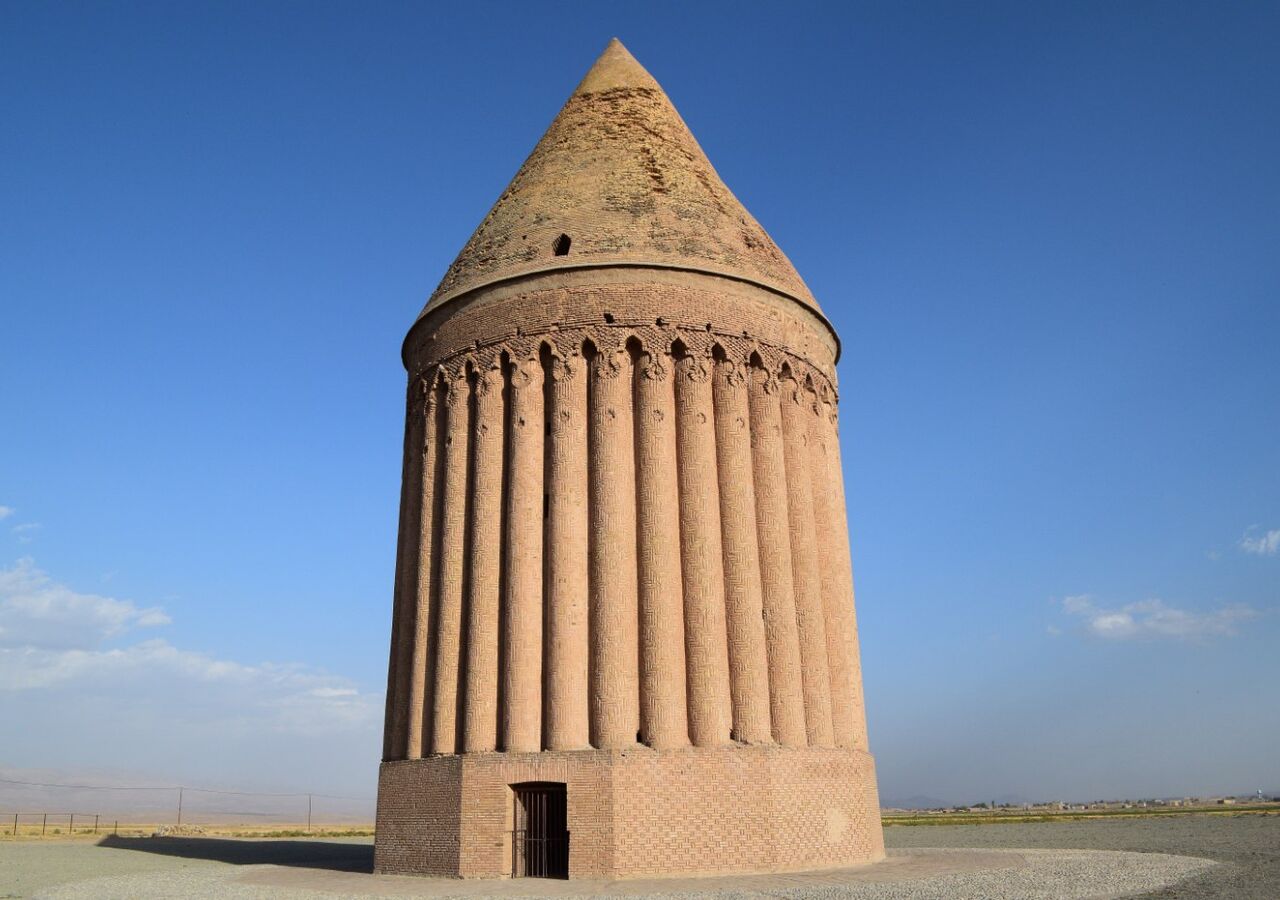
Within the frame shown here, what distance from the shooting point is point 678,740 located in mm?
14234

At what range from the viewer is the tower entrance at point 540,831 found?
1404 cm

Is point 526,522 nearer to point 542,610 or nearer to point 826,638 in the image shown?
point 542,610

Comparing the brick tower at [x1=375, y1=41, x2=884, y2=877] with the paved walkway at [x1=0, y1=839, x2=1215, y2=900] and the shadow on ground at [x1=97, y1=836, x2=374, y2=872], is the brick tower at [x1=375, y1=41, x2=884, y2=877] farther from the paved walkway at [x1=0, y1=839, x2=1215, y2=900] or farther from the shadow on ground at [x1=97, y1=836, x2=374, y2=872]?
the shadow on ground at [x1=97, y1=836, x2=374, y2=872]

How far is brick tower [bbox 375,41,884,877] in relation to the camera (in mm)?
14094

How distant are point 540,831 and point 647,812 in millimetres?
1667

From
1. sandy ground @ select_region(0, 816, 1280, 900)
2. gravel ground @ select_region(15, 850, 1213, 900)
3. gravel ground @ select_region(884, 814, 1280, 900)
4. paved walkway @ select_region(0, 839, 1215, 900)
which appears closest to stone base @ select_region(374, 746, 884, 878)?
paved walkway @ select_region(0, 839, 1215, 900)

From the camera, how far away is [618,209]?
58.0 feet

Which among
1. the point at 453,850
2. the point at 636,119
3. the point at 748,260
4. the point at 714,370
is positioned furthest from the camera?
the point at 636,119

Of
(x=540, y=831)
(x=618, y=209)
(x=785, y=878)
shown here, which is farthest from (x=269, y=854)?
(x=618, y=209)

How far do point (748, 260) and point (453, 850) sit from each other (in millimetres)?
10721

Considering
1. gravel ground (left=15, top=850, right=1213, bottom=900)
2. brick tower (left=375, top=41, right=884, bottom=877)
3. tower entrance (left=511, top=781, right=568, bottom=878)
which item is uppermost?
brick tower (left=375, top=41, right=884, bottom=877)

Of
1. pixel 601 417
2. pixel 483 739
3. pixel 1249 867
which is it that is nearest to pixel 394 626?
pixel 483 739

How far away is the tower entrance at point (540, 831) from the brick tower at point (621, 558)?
0.04m

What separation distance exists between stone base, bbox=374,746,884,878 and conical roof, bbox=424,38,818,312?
313 inches
